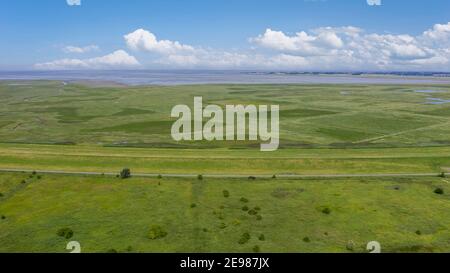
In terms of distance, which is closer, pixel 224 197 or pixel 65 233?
pixel 65 233

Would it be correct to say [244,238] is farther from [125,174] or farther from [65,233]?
[125,174]

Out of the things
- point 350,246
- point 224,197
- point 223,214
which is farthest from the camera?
point 224,197

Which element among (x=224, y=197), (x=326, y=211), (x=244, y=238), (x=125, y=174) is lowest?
(x=244, y=238)

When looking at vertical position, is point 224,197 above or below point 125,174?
below

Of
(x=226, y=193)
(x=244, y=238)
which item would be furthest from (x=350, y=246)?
(x=226, y=193)

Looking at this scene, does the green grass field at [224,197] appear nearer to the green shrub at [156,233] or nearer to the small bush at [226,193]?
the small bush at [226,193]

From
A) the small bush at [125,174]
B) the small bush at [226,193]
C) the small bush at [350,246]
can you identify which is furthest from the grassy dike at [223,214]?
the small bush at [125,174]
